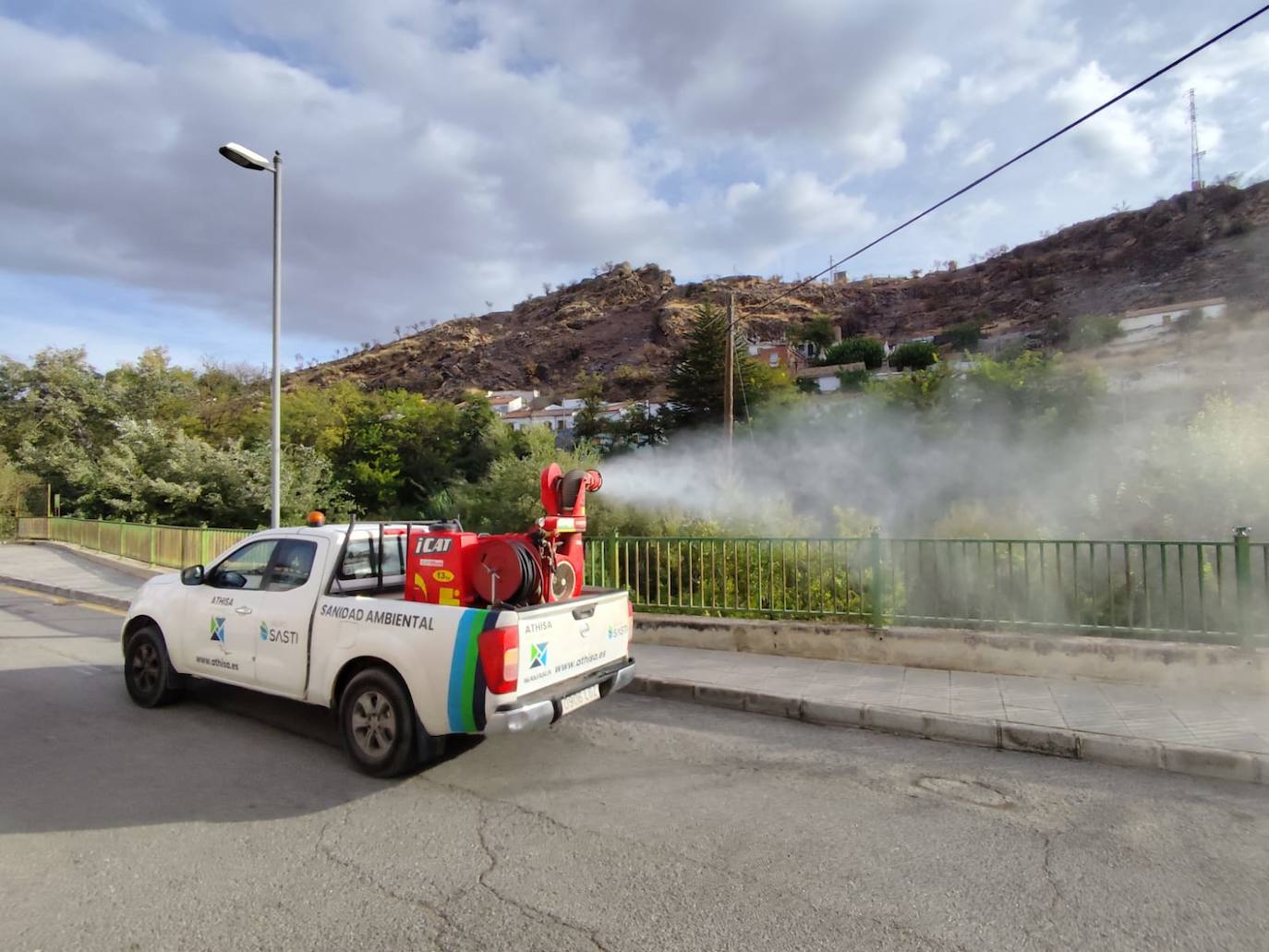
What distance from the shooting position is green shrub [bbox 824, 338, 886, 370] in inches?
3280

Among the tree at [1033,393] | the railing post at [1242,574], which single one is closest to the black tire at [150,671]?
the railing post at [1242,574]

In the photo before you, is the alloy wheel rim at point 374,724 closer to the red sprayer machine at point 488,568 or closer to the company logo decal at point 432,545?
the red sprayer machine at point 488,568

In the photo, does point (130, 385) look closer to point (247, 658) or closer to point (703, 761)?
point (247, 658)

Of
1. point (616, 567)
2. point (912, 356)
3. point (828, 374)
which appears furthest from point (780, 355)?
point (616, 567)

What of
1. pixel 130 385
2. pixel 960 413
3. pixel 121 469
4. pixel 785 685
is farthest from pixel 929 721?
pixel 130 385

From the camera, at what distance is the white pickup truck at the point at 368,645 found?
13.7 feet

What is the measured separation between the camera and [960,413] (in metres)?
28.2

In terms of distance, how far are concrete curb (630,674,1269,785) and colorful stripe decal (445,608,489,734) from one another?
2830 millimetres

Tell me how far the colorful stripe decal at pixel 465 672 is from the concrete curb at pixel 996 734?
9.28 feet

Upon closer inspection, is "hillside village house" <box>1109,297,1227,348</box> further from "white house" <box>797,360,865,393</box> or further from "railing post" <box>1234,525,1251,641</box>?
"railing post" <box>1234,525,1251,641</box>

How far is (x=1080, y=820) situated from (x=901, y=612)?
11.6 ft

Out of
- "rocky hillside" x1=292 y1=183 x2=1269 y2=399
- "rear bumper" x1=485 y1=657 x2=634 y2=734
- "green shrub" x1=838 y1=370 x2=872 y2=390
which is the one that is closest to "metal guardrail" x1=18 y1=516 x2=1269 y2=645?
"rear bumper" x1=485 y1=657 x2=634 y2=734

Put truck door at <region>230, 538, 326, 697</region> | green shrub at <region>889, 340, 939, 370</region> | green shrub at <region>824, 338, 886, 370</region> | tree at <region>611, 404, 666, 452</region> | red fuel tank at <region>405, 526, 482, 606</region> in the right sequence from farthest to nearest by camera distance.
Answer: green shrub at <region>824, 338, 886, 370</region> < green shrub at <region>889, 340, 939, 370</region> < tree at <region>611, 404, 666, 452</region> < truck door at <region>230, 538, 326, 697</region> < red fuel tank at <region>405, 526, 482, 606</region>

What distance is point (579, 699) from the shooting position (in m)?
4.68
